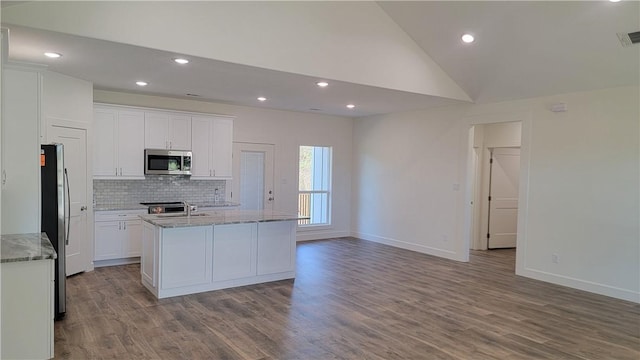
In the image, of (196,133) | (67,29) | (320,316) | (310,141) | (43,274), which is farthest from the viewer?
(310,141)

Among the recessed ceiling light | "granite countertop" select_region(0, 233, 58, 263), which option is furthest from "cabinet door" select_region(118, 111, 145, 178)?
the recessed ceiling light

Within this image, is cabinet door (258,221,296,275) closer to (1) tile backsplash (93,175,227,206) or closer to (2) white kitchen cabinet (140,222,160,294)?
(2) white kitchen cabinet (140,222,160,294)

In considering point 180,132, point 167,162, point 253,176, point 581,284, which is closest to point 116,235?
point 167,162

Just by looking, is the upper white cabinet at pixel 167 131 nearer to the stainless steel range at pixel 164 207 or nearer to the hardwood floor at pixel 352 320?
the stainless steel range at pixel 164 207

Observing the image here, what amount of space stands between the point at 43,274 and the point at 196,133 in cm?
444

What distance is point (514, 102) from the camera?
6445 mm

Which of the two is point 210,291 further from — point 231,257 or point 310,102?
point 310,102

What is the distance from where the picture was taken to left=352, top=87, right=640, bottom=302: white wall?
528 cm

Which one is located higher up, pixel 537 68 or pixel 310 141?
pixel 537 68

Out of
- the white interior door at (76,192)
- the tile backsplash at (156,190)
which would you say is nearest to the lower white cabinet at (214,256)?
the white interior door at (76,192)

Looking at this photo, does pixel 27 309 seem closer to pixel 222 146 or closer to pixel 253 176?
pixel 222 146

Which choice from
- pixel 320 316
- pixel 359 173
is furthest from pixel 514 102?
pixel 320 316

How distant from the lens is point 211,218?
5.32m

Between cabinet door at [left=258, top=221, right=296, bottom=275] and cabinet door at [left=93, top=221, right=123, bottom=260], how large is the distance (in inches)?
92.7
